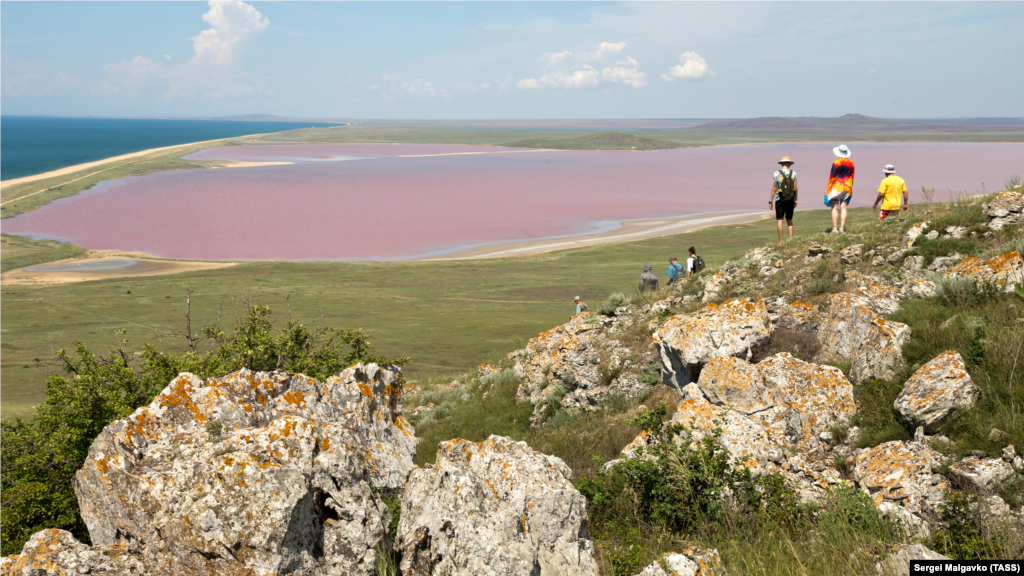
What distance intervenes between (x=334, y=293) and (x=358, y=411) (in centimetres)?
3107

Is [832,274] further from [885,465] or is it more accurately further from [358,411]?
[358,411]

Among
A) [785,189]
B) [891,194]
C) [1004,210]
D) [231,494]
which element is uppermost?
[785,189]

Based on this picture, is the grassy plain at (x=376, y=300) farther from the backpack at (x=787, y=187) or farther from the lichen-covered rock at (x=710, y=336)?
the lichen-covered rock at (x=710, y=336)

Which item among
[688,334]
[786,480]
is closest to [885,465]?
[786,480]

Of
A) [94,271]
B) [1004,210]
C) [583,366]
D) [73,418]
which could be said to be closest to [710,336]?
[583,366]

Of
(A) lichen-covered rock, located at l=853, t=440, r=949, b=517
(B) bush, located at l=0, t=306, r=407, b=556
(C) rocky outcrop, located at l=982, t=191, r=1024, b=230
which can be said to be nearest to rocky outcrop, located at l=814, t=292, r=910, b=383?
(A) lichen-covered rock, located at l=853, t=440, r=949, b=517

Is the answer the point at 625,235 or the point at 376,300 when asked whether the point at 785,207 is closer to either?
the point at 376,300

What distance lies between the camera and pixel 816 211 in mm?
58781

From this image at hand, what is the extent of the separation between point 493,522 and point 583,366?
25.3 feet

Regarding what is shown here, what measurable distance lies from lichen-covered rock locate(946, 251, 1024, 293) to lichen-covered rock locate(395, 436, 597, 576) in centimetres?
641

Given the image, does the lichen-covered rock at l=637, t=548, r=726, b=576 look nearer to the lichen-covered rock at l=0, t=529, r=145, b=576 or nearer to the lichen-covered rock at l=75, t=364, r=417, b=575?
the lichen-covered rock at l=75, t=364, r=417, b=575

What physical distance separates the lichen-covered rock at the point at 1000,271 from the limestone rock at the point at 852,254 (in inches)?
128

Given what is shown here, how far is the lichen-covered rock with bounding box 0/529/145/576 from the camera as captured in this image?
153 inches

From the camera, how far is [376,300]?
3438 centimetres
